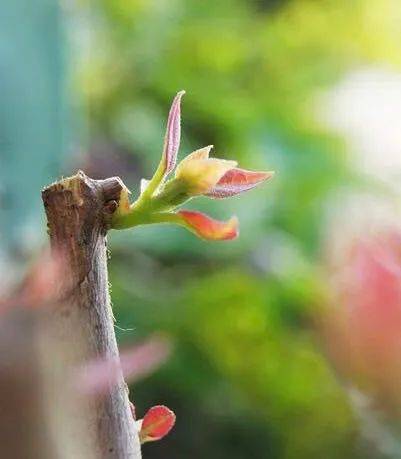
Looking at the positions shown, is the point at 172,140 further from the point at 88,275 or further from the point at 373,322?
the point at 373,322

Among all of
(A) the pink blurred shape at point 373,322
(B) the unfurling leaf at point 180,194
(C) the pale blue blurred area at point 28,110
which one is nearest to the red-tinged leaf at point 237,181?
→ (B) the unfurling leaf at point 180,194

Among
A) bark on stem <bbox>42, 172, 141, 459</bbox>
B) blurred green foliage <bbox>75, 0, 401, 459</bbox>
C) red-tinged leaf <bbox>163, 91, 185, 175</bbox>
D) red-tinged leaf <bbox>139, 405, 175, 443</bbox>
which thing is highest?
red-tinged leaf <bbox>163, 91, 185, 175</bbox>

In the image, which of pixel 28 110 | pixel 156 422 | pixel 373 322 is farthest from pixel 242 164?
pixel 156 422

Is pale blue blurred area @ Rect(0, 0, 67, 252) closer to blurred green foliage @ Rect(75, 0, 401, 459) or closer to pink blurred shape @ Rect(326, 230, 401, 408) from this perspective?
blurred green foliage @ Rect(75, 0, 401, 459)

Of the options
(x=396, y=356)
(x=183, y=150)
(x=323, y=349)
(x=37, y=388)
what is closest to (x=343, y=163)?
(x=183, y=150)

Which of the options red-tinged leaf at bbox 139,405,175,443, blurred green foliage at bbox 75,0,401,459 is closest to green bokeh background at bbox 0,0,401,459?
blurred green foliage at bbox 75,0,401,459

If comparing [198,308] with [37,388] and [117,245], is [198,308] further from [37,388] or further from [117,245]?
[37,388]

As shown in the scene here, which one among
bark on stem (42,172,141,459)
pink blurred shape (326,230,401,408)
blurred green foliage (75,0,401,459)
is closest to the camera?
bark on stem (42,172,141,459)
